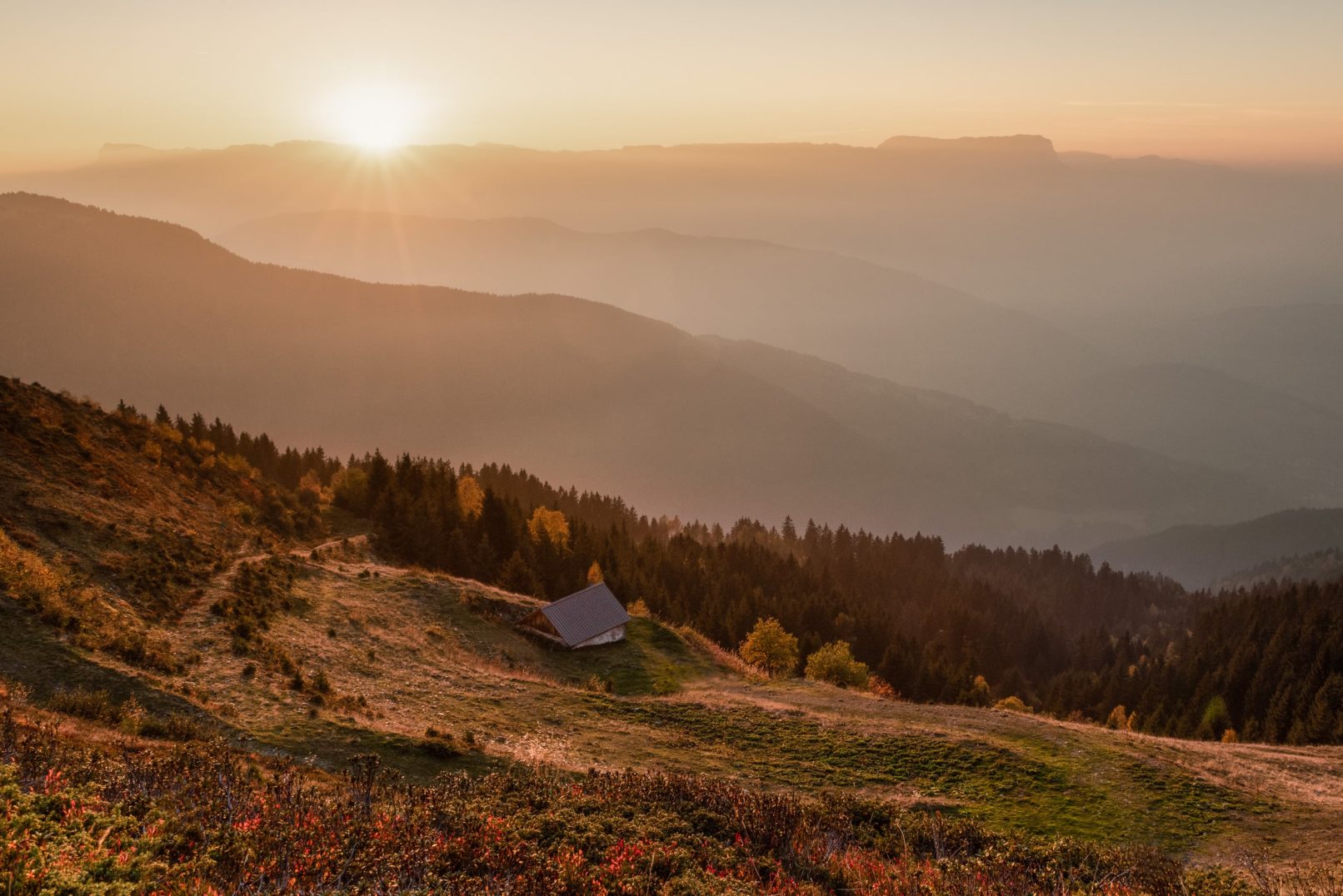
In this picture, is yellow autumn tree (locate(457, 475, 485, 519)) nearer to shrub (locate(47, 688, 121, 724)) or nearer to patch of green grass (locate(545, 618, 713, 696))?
patch of green grass (locate(545, 618, 713, 696))

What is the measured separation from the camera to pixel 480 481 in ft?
475

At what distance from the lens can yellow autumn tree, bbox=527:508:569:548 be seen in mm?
92562

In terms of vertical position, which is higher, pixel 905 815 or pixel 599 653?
pixel 905 815

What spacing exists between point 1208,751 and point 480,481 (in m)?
125

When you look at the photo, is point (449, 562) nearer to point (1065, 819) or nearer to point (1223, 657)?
point (1065, 819)

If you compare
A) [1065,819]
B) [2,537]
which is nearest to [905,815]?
[1065,819]

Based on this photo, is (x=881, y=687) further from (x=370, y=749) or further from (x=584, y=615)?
(x=370, y=749)

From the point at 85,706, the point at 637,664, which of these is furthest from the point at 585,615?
the point at 85,706

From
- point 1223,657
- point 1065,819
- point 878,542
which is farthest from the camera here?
point 878,542

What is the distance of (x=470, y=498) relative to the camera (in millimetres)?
103375

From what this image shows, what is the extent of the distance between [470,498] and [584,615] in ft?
164

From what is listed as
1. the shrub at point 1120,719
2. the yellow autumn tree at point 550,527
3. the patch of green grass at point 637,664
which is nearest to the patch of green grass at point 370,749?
the patch of green grass at point 637,664

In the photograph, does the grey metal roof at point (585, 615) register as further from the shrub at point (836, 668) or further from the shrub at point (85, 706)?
the shrub at point (85, 706)

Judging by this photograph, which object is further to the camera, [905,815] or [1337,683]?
[1337,683]
